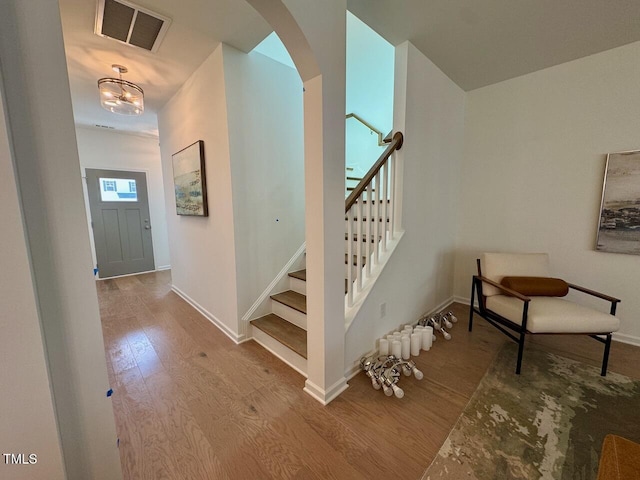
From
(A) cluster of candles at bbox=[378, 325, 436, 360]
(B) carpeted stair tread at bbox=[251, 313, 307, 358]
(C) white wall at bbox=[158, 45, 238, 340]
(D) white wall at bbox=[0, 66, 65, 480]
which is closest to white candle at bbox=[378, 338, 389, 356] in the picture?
(A) cluster of candles at bbox=[378, 325, 436, 360]

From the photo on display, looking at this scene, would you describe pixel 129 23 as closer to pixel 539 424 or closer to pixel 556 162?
pixel 539 424

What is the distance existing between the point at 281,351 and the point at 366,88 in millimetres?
3477

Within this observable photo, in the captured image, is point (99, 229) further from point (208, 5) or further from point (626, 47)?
point (626, 47)

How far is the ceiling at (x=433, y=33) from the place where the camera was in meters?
1.68

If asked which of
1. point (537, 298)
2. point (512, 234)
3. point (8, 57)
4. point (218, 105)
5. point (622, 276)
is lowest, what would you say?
point (537, 298)

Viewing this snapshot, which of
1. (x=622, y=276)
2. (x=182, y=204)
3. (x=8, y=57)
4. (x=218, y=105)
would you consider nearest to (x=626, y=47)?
(x=622, y=276)

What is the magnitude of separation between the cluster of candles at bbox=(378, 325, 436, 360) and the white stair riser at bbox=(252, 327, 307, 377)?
0.65 meters

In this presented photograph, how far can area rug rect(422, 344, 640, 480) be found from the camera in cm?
117

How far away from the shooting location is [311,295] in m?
1.59

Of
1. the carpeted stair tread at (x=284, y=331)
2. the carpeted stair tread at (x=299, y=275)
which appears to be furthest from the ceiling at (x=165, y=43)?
the carpeted stair tread at (x=284, y=331)

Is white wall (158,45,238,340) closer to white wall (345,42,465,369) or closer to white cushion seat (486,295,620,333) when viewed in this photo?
white wall (345,42,465,369)

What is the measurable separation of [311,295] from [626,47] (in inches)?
133

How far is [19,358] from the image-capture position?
645 millimetres

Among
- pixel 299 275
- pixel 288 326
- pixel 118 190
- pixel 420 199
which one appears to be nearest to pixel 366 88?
pixel 420 199
